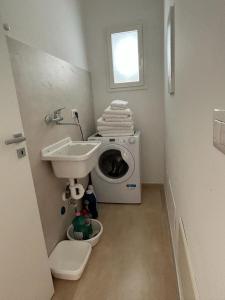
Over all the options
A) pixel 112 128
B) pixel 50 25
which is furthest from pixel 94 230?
pixel 50 25

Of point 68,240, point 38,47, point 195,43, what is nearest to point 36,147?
point 38,47

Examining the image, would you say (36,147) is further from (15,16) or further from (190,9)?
(190,9)

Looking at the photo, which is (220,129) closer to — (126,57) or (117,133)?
(117,133)

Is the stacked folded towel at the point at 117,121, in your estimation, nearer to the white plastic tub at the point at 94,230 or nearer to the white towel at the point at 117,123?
the white towel at the point at 117,123

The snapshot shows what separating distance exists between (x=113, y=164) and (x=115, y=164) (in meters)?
0.03

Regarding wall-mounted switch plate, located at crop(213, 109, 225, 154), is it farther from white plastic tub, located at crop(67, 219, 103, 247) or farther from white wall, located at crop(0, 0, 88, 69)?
white plastic tub, located at crop(67, 219, 103, 247)

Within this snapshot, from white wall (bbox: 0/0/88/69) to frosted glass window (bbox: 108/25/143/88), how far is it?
40 cm

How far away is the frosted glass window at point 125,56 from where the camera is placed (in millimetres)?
2486

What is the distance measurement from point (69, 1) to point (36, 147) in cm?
174

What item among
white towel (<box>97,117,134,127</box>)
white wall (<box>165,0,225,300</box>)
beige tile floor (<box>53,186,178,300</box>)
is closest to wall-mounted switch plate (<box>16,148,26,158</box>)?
white wall (<box>165,0,225,300</box>)

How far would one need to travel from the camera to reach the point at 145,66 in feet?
8.22

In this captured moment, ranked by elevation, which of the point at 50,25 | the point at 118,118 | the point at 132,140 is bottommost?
the point at 132,140

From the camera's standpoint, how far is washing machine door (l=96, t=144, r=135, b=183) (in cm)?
222

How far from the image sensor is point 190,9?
746 mm
